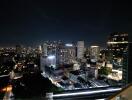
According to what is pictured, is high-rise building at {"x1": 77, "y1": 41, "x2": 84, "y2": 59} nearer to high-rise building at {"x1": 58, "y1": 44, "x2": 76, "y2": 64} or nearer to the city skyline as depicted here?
the city skyline

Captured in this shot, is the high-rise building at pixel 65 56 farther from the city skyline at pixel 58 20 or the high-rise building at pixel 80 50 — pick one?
the city skyline at pixel 58 20

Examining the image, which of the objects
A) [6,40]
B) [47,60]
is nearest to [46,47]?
[47,60]

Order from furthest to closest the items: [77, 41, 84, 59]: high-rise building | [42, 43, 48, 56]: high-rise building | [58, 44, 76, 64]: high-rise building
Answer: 1. [58, 44, 76, 64]: high-rise building
2. [42, 43, 48, 56]: high-rise building
3. [77, 41, 84, 59]: high-rise building

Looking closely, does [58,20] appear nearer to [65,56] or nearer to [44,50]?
[44,50]

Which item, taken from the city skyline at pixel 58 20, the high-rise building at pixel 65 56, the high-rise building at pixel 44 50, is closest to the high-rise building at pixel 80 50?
the city skyline at pixel 58 20

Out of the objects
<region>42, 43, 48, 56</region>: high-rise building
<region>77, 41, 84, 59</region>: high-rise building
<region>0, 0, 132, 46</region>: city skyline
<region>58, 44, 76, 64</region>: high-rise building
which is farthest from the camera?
<region>58, 44, 76, 64</region>: high-rise building

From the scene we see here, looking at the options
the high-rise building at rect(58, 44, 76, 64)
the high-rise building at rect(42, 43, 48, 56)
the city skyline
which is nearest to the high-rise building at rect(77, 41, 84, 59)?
the city skyline

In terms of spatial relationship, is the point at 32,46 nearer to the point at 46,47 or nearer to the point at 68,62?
the point at 46,47

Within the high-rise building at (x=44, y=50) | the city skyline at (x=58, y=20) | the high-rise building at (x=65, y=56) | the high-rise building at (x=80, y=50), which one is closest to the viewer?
the city skyline at (x=58, y=20)
